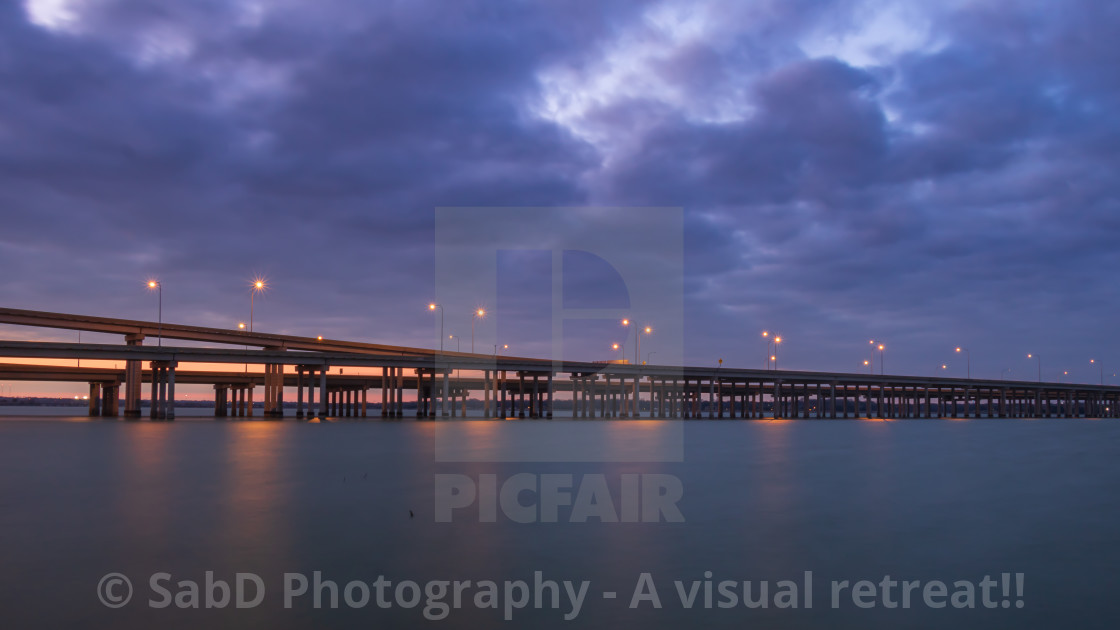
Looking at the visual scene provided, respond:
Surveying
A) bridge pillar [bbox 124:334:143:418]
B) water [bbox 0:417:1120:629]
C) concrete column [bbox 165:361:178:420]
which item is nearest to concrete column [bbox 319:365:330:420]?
concrete column [bbox 165:361:178:420]

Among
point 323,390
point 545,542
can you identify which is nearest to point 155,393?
point 323,390

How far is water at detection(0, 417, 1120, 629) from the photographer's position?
11273mm

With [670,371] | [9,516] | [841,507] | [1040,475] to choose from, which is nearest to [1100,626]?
[841,507]

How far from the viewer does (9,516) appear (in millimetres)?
19641

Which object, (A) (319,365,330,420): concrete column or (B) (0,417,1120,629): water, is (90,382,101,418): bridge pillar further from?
(B) (0,417,1120,629): water

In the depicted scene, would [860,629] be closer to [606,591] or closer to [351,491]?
[606,591]

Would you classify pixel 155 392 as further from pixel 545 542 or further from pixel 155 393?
pixel 545 542

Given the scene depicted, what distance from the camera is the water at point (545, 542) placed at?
37.0ft

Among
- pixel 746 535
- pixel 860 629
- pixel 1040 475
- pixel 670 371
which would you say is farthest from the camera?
pixel 670 371

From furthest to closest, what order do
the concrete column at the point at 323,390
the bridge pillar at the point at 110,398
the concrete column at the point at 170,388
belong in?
the bridge pillar at the point at 110,398 < the concrete column at the point at 323,390 < the concrete column at the point at 170,388

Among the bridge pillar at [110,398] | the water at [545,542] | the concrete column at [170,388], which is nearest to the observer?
the water at [545,542]

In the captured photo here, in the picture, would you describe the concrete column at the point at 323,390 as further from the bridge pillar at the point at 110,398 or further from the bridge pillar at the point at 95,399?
the bridge pillar at the point at 95,399

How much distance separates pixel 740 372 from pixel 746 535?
467 feet

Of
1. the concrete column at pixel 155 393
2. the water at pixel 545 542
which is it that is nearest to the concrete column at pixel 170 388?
the concrete column at pixel 155 393
